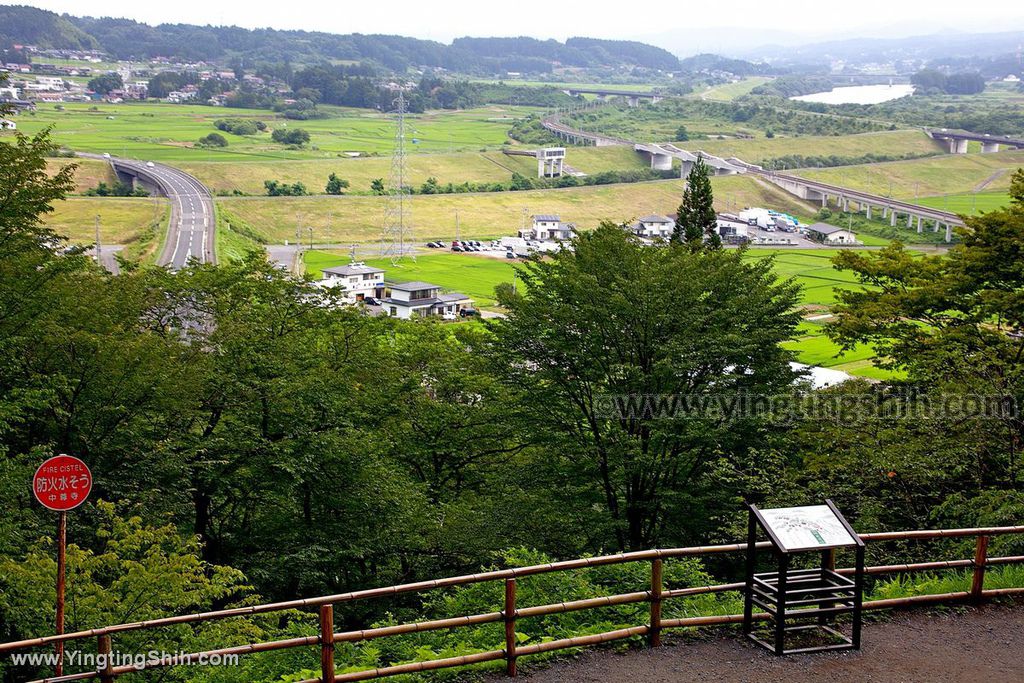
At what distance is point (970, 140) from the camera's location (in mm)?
142750

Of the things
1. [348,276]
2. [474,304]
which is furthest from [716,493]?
[348,276]

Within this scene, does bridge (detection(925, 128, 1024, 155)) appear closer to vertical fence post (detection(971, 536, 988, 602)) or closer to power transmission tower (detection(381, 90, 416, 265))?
power transmission tower (detection(381, 90, 416, 265))

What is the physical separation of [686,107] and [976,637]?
18526cm

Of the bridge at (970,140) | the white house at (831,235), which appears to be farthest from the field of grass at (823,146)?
the white house at (831,235)

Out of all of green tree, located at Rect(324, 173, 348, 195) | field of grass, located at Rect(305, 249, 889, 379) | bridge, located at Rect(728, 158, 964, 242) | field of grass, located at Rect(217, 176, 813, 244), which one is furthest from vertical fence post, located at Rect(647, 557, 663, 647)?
green tree, located at Rect(324, 173, 348, 195)

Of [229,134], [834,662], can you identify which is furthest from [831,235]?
[834,662]

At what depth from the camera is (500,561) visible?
1530 centimetres

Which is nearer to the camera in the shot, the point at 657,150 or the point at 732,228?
the point at 732,228

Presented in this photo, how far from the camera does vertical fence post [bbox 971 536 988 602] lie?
808 cm

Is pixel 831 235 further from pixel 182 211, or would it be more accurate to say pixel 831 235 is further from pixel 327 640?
pixel 327 640

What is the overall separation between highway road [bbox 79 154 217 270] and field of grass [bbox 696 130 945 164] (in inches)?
2732

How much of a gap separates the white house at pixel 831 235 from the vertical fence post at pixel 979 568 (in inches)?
3332

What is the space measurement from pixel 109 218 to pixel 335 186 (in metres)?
27.6

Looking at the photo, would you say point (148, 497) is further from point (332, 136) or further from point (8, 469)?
point (332, 136)
